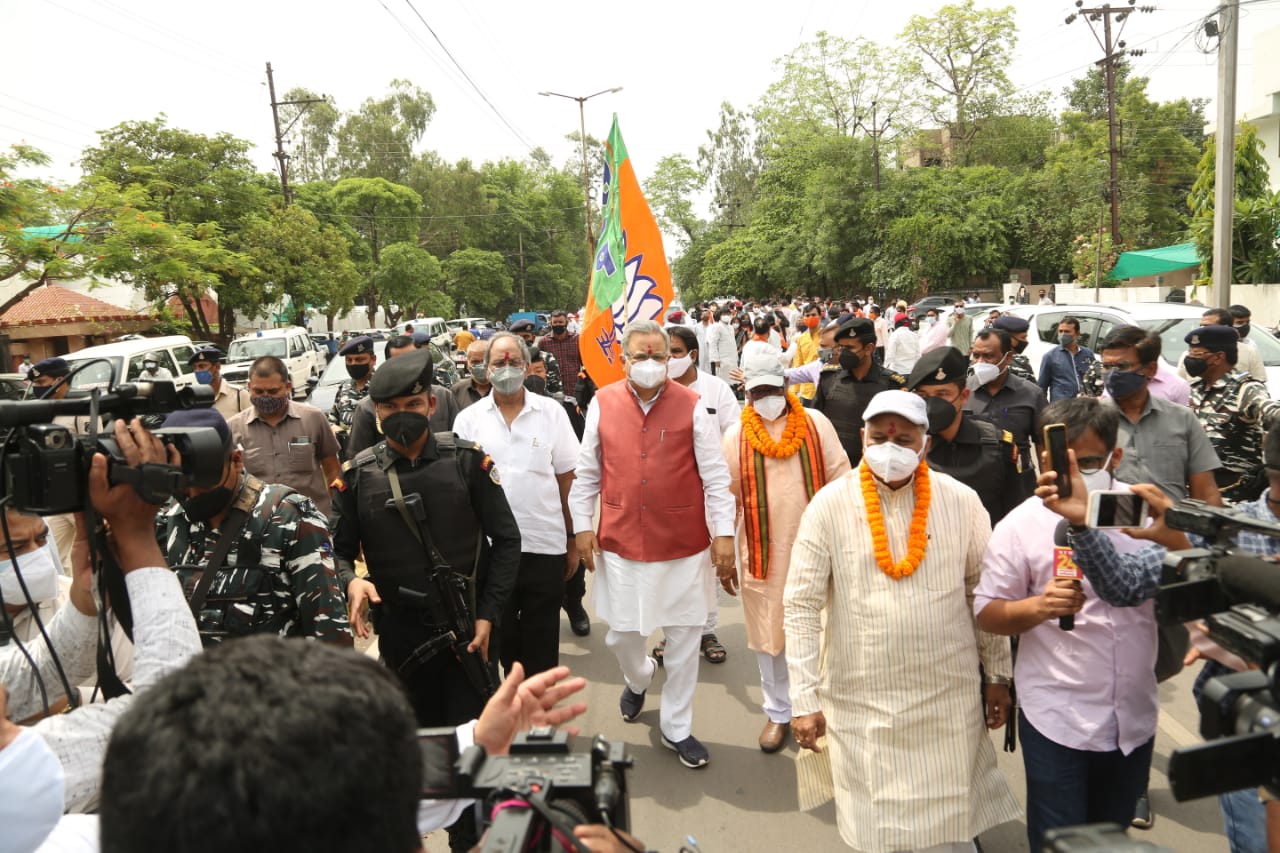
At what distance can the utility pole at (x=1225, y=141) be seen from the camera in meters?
12.8

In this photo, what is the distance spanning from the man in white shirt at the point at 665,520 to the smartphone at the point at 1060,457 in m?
2.11

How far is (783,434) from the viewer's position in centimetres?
443

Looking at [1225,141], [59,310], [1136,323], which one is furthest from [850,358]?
[59,310]

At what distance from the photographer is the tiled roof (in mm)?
24641

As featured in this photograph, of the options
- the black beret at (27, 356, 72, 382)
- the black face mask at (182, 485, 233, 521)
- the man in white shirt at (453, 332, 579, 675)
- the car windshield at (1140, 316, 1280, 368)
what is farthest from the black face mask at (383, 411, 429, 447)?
the car windshield at (1140, 316, 1280, 368)

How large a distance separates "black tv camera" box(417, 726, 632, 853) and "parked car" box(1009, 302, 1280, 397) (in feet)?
33.6

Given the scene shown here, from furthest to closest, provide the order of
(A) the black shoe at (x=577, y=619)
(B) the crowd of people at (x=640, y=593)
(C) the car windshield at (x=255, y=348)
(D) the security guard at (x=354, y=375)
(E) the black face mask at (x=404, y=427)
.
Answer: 1. (C) the car windshield at (x=255, y=348)
2. (D) the security guard at (x=354, y=375)
3. (A) the black shoe at (x=577, y=619)
4. (E) the black face mask at (x=404, y=427)
5. (B) the crowd of people at (x=640, y=593)

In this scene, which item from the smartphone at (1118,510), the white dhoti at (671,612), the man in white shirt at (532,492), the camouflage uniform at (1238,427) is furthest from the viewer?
the camouflage uniform at (1238,427)

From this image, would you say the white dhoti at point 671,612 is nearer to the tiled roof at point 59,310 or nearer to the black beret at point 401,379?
the black beret at point 401,379

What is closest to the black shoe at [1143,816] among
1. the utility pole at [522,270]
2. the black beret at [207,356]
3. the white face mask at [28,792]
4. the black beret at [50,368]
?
the white face mask at [28,792]

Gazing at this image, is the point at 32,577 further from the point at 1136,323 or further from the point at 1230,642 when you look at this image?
the point at 1136,323

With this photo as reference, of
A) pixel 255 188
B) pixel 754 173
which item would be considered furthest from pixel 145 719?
pixel 754 173

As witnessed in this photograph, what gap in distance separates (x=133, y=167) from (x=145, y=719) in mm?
24141

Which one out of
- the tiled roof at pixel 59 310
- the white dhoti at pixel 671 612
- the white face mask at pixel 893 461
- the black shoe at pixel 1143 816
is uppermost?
the tiled roof at pixel 59 310
